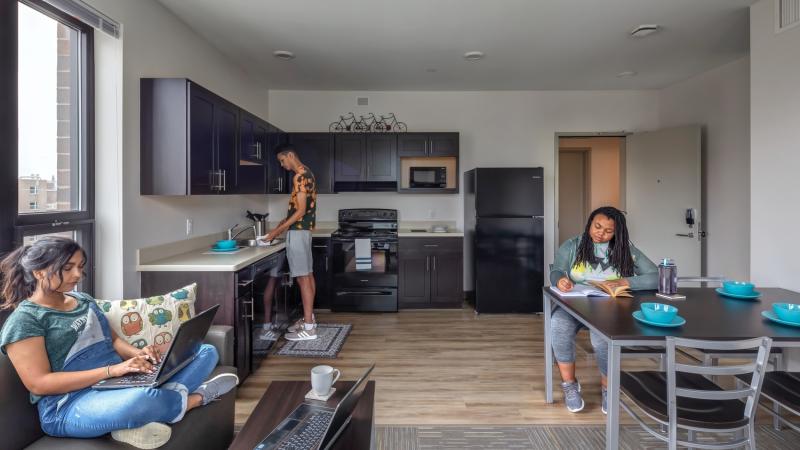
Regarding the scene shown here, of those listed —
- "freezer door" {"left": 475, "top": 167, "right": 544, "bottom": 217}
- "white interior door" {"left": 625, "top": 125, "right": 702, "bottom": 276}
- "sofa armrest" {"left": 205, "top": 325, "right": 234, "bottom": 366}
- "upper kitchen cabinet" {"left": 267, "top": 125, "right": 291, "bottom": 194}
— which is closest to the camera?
"sofa armrest" {"left": 205, "top": 325, "right": 234, "bottom": 366}

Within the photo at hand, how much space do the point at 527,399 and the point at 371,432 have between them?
162 centimetres

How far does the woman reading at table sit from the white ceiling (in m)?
1.59

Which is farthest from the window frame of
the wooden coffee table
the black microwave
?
the black microwave

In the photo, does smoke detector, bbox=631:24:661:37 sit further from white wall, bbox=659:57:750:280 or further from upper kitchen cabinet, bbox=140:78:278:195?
upper kitchen cabinet, bbox=140:78:278:195

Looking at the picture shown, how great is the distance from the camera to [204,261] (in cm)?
282

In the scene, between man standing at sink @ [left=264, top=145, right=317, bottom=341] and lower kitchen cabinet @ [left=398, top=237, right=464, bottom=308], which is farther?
lower kitchen cabinet @ [left=398, top=237, right=464, bottom=308]

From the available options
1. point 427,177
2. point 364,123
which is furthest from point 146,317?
point 364,123

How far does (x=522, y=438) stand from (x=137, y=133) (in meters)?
2.89

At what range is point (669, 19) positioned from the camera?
10.4ft

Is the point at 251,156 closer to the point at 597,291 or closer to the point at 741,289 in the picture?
the point at 597,291

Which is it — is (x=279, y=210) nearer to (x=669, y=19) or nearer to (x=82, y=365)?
(x=82, y=365)

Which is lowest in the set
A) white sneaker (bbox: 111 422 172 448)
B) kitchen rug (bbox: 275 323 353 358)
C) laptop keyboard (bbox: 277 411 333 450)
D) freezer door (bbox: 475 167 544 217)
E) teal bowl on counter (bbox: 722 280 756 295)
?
kitchen rug (bbox: 275 323 353 358)

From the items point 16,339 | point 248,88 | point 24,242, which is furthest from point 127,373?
point 248,88

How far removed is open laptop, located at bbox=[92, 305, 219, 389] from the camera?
4.95ft
